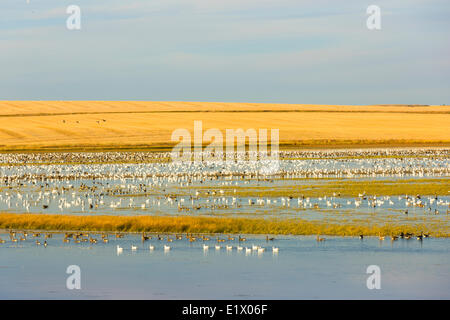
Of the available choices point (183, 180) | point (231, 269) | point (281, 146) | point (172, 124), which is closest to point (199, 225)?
point (231, 269)

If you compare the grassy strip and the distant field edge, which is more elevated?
the distant field edge

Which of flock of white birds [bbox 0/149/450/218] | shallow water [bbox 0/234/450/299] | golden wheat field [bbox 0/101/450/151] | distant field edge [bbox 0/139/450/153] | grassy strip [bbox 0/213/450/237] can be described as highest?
golden wheat field [bbox 0/101/450/151]

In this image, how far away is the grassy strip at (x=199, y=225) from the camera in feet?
117

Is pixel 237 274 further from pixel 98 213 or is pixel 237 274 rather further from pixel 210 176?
pixel 210 176

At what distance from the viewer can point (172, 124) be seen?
133m

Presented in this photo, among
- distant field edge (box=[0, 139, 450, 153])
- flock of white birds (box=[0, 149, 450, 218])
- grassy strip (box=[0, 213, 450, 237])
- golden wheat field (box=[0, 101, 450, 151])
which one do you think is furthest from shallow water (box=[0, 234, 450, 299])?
golden wheat field (box=[0, 101, 450, 151])

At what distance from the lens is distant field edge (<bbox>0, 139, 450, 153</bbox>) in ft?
342

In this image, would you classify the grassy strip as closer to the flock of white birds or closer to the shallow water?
the shallow water

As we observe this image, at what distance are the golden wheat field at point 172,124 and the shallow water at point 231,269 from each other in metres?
74.1

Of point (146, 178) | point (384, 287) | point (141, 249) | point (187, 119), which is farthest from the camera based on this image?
point (187, 119)

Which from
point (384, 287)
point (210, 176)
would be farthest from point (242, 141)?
point (384, 287)

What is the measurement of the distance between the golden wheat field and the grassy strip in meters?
67.4

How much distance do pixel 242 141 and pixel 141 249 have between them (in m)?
82.6
